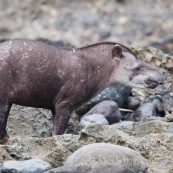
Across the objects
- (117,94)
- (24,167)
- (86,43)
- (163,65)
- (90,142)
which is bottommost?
(24,167)

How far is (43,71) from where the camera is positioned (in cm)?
984

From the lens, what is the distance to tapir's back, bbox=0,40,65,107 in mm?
9656

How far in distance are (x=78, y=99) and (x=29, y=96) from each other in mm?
595

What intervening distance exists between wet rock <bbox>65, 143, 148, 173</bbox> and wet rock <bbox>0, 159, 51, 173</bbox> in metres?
0.25

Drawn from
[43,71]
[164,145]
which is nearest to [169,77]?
[43,71]

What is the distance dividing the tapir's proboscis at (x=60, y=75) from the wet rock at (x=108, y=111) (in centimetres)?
158

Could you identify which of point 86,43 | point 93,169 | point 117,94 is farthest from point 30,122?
point 86,43

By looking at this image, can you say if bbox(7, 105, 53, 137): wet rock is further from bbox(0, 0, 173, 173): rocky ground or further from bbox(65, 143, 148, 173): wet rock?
bbox(65, 143, 148, 173): wet rock

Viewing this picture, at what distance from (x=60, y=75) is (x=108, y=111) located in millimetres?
2580

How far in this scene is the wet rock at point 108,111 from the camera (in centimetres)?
1231

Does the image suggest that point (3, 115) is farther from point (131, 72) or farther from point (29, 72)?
point (131, 72)

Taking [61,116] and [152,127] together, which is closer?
[152,127]

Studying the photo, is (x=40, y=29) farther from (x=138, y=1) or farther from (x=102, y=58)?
(x=102, y=58)

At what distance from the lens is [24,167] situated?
24.9 feet
